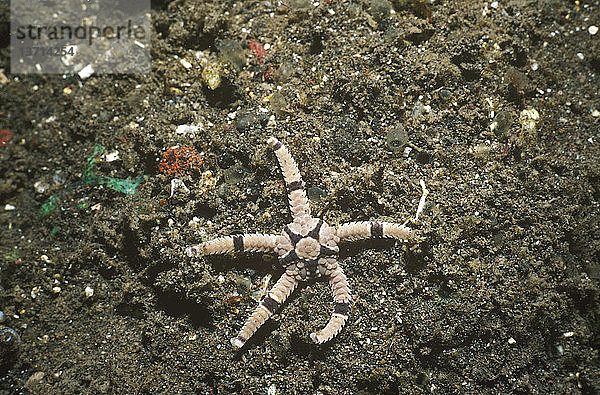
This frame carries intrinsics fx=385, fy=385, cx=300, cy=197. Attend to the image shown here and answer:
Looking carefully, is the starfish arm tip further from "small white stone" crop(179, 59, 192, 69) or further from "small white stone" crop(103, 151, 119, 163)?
"small white stone" crop(179, 59, 192, 69)

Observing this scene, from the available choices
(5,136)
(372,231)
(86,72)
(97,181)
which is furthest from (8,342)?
(372,231)

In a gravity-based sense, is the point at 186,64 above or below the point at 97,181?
above

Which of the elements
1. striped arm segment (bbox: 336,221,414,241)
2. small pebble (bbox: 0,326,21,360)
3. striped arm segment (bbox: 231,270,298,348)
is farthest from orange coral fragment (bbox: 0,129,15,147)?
striped arm segment (bbox: 336,221,414,241)

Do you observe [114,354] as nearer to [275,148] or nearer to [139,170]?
[139,170]

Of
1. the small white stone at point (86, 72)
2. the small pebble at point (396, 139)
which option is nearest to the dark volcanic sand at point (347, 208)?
the small pebble at point (396, 139)

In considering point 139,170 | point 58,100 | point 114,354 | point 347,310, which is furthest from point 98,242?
point 347,310

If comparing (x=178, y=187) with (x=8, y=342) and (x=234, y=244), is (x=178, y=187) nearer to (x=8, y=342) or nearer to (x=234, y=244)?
(x=234, y=244)
